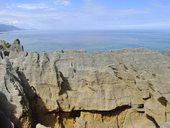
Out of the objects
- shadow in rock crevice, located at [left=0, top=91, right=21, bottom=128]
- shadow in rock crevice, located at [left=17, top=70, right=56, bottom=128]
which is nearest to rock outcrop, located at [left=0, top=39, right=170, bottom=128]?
shadow in rock crevice, located at [left=17, top=70, right=56, bottom=128]

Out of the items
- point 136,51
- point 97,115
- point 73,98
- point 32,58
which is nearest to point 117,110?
point 97,115

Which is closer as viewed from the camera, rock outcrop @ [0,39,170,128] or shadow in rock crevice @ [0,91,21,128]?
shadow in rock crevice @ [0,91,21,128]

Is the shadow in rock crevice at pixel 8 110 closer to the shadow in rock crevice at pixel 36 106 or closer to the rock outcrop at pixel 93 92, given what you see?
the rock outcrop at pixel 93 92

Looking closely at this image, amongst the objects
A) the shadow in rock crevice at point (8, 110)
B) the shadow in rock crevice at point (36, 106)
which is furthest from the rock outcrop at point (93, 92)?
the shadow in rock crevice at point (8, 110)

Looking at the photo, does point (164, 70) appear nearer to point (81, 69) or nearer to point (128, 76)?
point (128, 76)

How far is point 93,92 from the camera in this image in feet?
77.3

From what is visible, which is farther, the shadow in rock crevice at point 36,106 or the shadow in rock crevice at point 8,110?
the shadow in rock crevice at point 36,106

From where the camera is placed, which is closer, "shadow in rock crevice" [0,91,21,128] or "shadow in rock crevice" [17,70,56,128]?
"shadow in rock crevice" [0,91,21,128]

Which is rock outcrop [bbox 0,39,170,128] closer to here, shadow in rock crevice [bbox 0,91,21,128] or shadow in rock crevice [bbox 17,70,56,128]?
shadow in rock crevice [bbox 17,70,56,128]

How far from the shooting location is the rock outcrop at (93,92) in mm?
22938

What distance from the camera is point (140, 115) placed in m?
23.7

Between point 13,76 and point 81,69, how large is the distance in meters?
4.81

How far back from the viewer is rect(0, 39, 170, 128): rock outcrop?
75.3 ft

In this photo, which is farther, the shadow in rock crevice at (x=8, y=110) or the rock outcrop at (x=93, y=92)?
the rock outcrop at (x=93, y=92)
